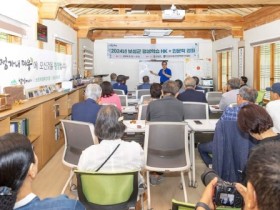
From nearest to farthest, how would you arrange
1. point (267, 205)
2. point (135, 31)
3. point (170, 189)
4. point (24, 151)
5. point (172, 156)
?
point (267, 205), point (24, 151), point (172, 156), point (170, 189), point (135, 31)

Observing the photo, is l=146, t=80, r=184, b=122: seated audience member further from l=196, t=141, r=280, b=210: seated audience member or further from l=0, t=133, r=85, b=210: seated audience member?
l=196, t=141, r=280, b=210: seated audience member

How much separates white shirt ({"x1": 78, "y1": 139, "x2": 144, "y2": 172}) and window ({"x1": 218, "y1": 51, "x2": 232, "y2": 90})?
8826mm

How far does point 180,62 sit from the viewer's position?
1236 centimetres

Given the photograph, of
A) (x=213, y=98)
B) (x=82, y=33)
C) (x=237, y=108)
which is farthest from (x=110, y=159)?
(x=82, y=33)

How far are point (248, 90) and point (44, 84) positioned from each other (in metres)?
3.72

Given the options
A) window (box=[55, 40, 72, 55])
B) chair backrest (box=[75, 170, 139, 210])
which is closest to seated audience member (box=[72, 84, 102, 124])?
Answer: chair backrest (box=[75, 170, 139, 210])

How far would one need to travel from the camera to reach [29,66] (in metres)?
5.46

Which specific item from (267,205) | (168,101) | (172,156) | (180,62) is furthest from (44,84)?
(180,62)

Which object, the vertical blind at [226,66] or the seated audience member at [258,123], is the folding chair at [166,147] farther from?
the vertical blind at [226,66]

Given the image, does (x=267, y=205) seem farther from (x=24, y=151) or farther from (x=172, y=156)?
(x=172, y=156)

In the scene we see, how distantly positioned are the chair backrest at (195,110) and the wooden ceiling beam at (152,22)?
181 inches

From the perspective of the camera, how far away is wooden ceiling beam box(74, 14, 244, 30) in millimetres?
9172

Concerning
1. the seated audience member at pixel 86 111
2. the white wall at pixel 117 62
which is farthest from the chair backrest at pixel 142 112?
the white wall at pixel 117 62

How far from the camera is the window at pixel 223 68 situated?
1107 cm
